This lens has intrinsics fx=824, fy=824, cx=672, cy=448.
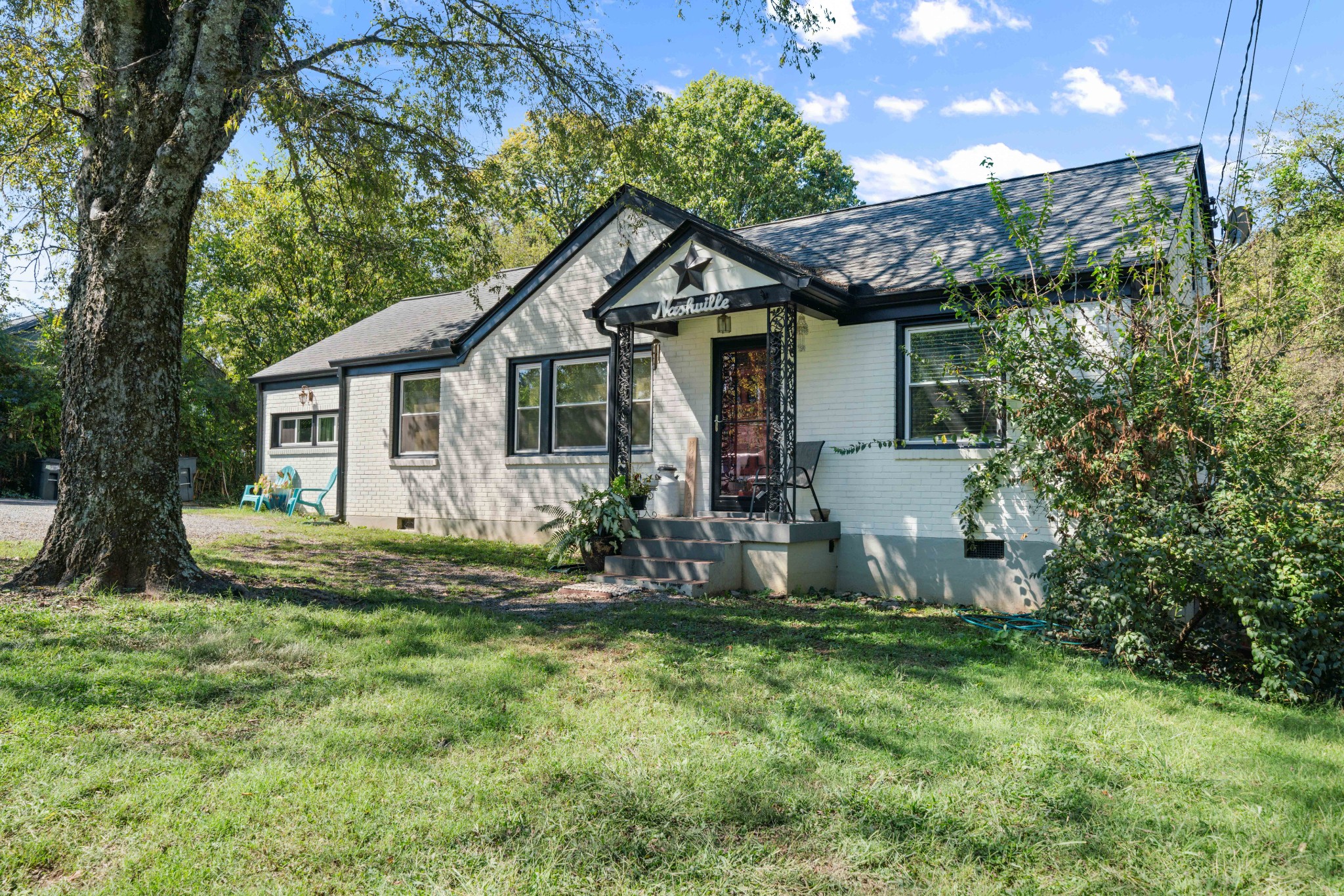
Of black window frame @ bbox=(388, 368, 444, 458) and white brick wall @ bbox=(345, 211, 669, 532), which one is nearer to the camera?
white brick wall @ bbox=(345, 211, 669, 532)

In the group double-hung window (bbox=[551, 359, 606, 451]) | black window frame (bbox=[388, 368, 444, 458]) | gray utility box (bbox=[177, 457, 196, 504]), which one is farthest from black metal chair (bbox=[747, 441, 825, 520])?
Answer: gray utility box (bbox=[177, 457, 196, 504])

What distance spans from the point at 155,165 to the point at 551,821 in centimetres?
685

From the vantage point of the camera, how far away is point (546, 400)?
13.3m

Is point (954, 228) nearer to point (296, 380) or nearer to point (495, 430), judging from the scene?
point (495, 430)

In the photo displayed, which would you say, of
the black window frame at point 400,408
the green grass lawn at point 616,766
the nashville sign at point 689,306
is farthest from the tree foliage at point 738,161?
the green grass lawn at point 616,766

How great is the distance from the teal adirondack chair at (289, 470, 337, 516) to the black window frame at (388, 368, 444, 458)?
2382 millimetres

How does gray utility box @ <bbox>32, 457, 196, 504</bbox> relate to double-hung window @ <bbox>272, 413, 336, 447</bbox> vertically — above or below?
below

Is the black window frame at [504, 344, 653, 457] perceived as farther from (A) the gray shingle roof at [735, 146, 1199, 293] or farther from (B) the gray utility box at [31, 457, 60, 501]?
(B) the gray utility box at [31, 457, 60, 501]

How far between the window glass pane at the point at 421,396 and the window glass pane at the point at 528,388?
213 cm

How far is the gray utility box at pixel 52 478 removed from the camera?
20.8 m

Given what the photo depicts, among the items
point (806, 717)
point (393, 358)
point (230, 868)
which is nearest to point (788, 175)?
point (393, 358)

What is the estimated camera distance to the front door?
10.9 meters

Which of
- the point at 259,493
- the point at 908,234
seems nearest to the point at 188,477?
the point at 259,493

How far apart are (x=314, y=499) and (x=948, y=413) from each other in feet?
45.6
